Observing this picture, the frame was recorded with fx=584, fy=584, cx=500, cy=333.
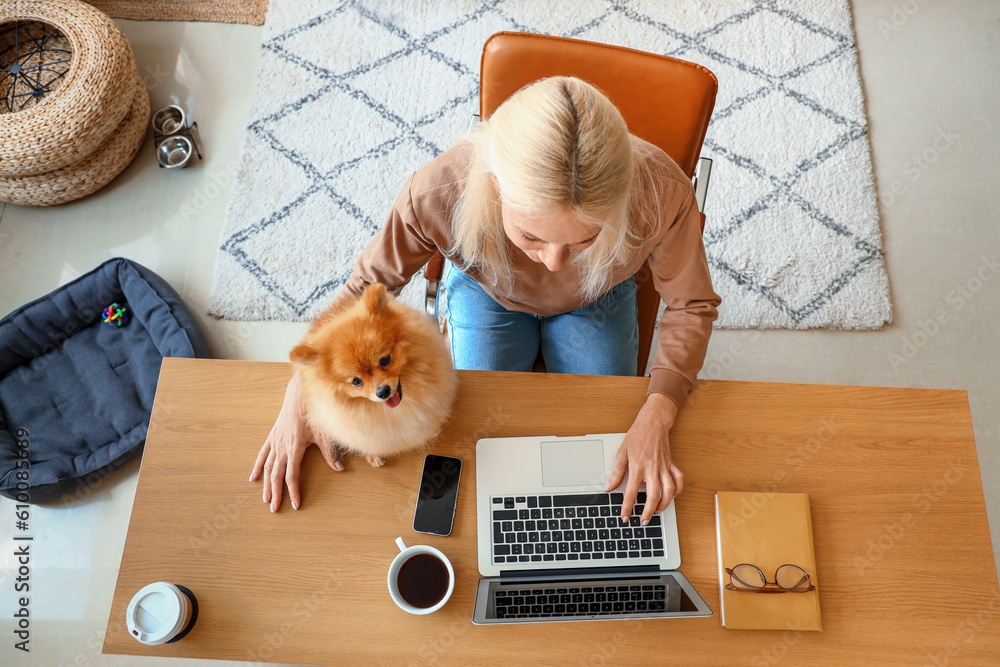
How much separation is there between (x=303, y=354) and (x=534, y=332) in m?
0.68

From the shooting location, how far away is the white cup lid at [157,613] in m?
0.94

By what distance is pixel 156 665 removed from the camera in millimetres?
1661

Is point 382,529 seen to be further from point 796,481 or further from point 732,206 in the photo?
point 732,206

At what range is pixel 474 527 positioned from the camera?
105 centimetres

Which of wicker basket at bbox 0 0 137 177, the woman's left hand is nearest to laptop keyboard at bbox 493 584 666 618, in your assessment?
the woman's left hand

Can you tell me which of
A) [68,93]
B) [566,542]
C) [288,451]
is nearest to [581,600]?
[566,542]

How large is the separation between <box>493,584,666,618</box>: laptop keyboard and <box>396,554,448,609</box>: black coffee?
10 cm

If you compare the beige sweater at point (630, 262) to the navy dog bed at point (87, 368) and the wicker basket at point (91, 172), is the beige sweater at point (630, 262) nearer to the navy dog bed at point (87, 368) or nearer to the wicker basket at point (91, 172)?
the navy dog bed at point (87, 368)

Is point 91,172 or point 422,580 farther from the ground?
point 422,580

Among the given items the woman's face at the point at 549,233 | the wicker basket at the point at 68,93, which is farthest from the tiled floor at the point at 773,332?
the woman's face at the point at 549,233

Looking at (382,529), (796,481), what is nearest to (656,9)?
(796,481)

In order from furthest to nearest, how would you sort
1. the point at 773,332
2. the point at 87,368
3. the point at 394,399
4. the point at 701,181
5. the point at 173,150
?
the point at 173,150 → the point at 773,332 → the point at 87,368 → the point at 701,181 → the point at 394,399

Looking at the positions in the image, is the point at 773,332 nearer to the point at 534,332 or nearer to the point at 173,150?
the point at 534,332

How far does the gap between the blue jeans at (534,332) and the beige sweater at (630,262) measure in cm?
11
